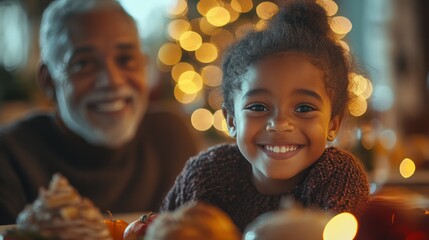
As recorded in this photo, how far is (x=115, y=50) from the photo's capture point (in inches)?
80.2

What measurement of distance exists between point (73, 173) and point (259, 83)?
1158mm

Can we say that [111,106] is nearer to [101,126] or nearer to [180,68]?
[101,126]

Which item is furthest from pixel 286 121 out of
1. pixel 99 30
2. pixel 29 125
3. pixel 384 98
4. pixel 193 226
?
pixel 384 98

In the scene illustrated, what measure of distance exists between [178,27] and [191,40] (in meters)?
0.12

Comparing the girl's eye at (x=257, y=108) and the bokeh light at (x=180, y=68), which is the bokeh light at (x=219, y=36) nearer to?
the bokeh light at (x=180, y=68)

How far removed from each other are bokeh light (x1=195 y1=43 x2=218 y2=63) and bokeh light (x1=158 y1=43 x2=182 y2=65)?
16cm

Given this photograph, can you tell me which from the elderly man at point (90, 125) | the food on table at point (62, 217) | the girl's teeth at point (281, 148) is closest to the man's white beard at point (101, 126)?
the elderly man at point (90, 125)

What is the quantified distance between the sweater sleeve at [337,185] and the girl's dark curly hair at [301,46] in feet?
0.27

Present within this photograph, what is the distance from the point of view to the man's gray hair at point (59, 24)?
6.77 ft

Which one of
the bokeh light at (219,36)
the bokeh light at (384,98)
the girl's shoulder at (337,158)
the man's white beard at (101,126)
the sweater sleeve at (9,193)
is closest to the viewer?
the girl's shoulder at (337,158)

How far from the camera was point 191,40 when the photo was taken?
4391mm

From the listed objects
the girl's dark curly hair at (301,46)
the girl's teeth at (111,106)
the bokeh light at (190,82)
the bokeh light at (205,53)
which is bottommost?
the girl's teeth at (111,106)

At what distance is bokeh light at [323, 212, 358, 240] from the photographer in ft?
2.66

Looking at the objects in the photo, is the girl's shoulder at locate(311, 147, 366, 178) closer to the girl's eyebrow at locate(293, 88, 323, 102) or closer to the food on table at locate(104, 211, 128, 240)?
the girl's eyebrow at locate(293, 88, 323, 102)
